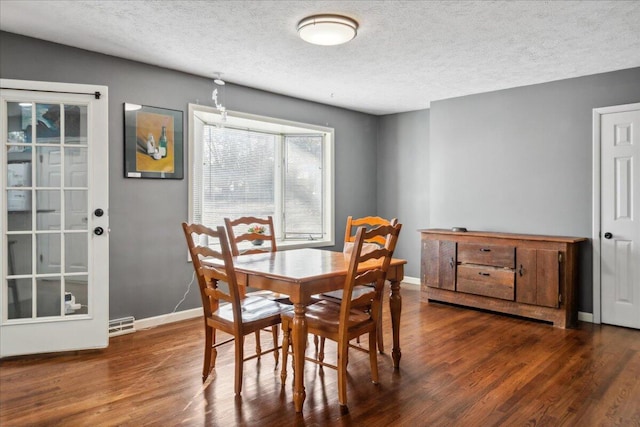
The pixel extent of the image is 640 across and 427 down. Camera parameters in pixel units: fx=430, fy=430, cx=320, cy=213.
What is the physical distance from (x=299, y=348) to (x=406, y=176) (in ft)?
13.9

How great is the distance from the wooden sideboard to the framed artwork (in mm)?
2884

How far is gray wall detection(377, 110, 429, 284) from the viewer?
19.6 ft

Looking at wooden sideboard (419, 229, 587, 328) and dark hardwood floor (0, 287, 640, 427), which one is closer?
dark hardwood floor (0, 287, 640, 427)

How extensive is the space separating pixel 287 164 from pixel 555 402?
13.0 feet

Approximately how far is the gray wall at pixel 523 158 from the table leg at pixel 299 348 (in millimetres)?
3316

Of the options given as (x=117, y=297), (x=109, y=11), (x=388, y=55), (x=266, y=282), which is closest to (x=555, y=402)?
(x=266, y=282)

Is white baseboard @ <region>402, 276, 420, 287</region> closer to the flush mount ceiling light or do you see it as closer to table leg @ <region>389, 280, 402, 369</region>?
table leg @ <region>389, 280, 402, 369</region>

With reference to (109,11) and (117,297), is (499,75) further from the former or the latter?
(117,297)

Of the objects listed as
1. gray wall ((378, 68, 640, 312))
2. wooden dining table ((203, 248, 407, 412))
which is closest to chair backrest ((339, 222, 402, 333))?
wooden dining table ((203, 248, 407, 412))

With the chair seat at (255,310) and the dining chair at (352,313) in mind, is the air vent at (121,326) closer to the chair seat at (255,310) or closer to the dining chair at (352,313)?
the chair seat at (255,310)

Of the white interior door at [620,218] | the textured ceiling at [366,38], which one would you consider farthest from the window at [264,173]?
the white interior door at [620,218]

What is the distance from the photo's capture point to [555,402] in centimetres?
249

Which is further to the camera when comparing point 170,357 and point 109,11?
point 170,357

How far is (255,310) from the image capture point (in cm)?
276
